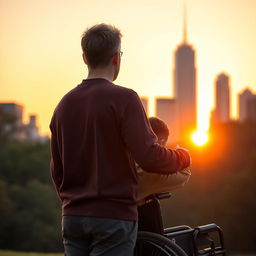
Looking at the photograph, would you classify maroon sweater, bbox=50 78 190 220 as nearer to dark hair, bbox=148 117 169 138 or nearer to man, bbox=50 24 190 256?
man, bbox=50 24 190 256

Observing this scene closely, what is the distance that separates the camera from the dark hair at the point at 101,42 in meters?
2.71

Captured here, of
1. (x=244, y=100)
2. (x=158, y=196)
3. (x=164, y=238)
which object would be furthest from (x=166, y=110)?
(x=164, y=238)

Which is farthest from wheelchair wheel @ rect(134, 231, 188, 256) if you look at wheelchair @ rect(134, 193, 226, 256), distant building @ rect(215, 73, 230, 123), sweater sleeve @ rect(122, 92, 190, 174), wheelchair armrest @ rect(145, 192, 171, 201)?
distant building @ rect(215, 73, 230, 123)

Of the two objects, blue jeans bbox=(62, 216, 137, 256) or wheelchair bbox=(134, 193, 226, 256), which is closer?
blue jeans bbox=(62, 216, 137, 256)

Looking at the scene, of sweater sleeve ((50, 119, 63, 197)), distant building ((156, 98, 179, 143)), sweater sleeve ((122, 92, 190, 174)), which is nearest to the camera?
sweater sleeve ((122, 92, 190, 174))

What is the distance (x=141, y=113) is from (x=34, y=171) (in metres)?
51.0

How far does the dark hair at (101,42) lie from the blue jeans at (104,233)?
647 mm

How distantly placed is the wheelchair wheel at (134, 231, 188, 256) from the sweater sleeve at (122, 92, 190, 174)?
416 mm

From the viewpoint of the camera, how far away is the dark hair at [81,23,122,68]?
107 inches

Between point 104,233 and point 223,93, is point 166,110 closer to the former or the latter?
point 223,93

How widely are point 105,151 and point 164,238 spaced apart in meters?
0.58

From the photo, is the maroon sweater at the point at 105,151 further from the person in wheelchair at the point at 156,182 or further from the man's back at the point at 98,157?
the person in wheelchair at the point at 156,182

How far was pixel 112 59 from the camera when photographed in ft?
9.04

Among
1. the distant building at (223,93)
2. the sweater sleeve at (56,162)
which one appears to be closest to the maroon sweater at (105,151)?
the sweater sleeve at (56,162)
